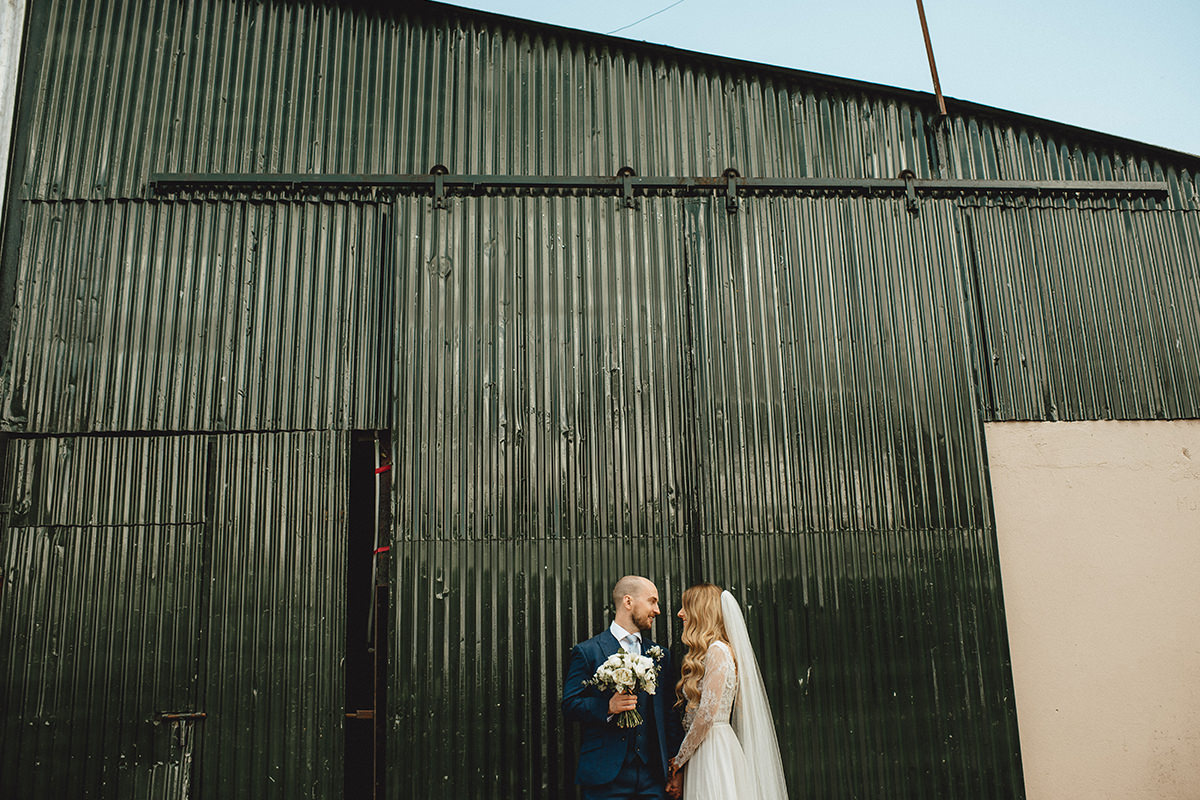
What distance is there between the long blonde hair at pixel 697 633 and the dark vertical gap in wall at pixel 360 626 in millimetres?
2824

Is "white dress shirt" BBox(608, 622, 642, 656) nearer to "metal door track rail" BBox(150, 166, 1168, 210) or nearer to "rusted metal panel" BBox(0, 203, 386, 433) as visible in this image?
"rusted metal panel" BBox(0, 203, 386, 433)

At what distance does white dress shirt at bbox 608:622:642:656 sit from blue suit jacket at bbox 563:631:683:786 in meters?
0.04

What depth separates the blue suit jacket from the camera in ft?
17.1

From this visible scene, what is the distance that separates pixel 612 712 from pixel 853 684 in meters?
2.52

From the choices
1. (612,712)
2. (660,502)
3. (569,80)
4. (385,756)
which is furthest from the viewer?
(569,80)

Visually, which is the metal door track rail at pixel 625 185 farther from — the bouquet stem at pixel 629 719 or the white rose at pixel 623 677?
the bouquet stem at pixel 629 719

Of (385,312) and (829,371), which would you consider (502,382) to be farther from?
(829,371)

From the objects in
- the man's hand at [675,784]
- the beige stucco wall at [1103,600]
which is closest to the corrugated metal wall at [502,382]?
the beige stucco wall at [1103,600]

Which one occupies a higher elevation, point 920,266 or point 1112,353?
point 920,266

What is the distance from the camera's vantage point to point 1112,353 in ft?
24.6

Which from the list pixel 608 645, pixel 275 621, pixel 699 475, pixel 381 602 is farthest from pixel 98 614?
pixel 699 475

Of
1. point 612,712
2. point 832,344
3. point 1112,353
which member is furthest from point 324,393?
point 1112,353

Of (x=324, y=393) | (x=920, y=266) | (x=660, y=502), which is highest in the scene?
(x=920, y=266)

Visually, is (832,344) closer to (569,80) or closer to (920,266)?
(920,266)
